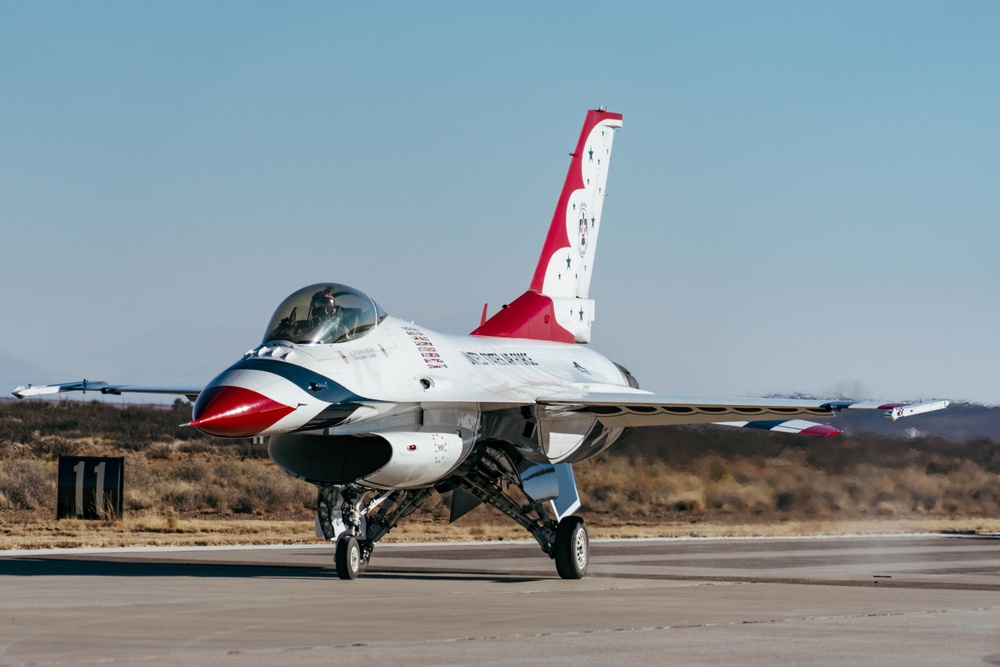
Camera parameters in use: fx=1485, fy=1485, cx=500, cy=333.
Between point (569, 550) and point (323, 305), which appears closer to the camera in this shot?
point (323, 305)

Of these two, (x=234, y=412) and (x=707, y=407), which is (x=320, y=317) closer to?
(x=234, y=412)

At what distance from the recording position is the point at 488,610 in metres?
14.6

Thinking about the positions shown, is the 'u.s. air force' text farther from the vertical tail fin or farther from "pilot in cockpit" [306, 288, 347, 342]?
"pilot in cockpit" [306, 288, 347, 342]

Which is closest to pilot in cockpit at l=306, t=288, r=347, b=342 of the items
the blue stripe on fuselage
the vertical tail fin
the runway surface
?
the blue stripe on fuselage

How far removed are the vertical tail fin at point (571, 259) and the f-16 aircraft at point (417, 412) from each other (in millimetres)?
629

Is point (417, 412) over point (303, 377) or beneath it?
beneath

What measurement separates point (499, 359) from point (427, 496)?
7.21 ft

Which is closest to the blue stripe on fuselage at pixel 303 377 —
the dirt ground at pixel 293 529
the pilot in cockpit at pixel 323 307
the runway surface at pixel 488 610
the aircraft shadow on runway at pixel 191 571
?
the pilot in cockpit at pixel 323 307

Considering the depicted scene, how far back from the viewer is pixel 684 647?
37.5ft

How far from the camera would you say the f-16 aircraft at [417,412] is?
16719 millimetres

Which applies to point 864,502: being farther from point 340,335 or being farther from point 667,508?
point 340,335

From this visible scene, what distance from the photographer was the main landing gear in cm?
1855

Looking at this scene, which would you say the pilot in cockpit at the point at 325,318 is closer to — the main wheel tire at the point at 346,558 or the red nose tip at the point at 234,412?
the red nose tip at the point at 234,412

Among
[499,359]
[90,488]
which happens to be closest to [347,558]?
[499,359]
